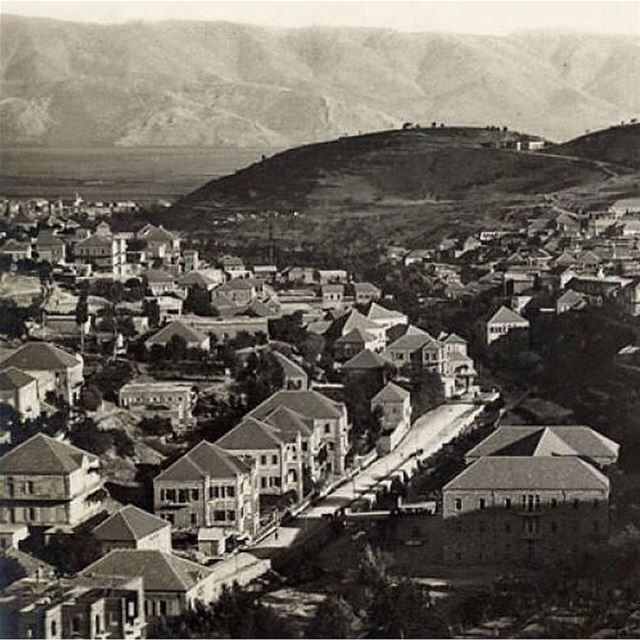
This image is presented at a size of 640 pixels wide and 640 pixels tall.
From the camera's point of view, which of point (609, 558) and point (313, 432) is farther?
point (313, 432)

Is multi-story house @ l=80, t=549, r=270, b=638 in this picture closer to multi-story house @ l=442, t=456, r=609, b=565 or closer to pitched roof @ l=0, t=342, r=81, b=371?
multi-story house @ l=442, t=456, r=609, b=565

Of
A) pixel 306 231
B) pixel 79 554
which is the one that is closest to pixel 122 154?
pixel 306 231

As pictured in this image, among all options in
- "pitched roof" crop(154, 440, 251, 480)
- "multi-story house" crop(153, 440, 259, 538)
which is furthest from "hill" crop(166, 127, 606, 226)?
"multi-story house" crop(153, 440, 259, 538)

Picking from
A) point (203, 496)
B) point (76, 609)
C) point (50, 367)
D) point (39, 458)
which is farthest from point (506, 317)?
point (76, 609)

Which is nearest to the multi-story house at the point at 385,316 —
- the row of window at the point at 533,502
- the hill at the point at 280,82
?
the hill at the point at 280,82

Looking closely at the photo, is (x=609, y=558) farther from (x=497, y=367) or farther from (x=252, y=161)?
(x=252, y=161)

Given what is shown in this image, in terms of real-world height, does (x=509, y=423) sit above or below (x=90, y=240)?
below
